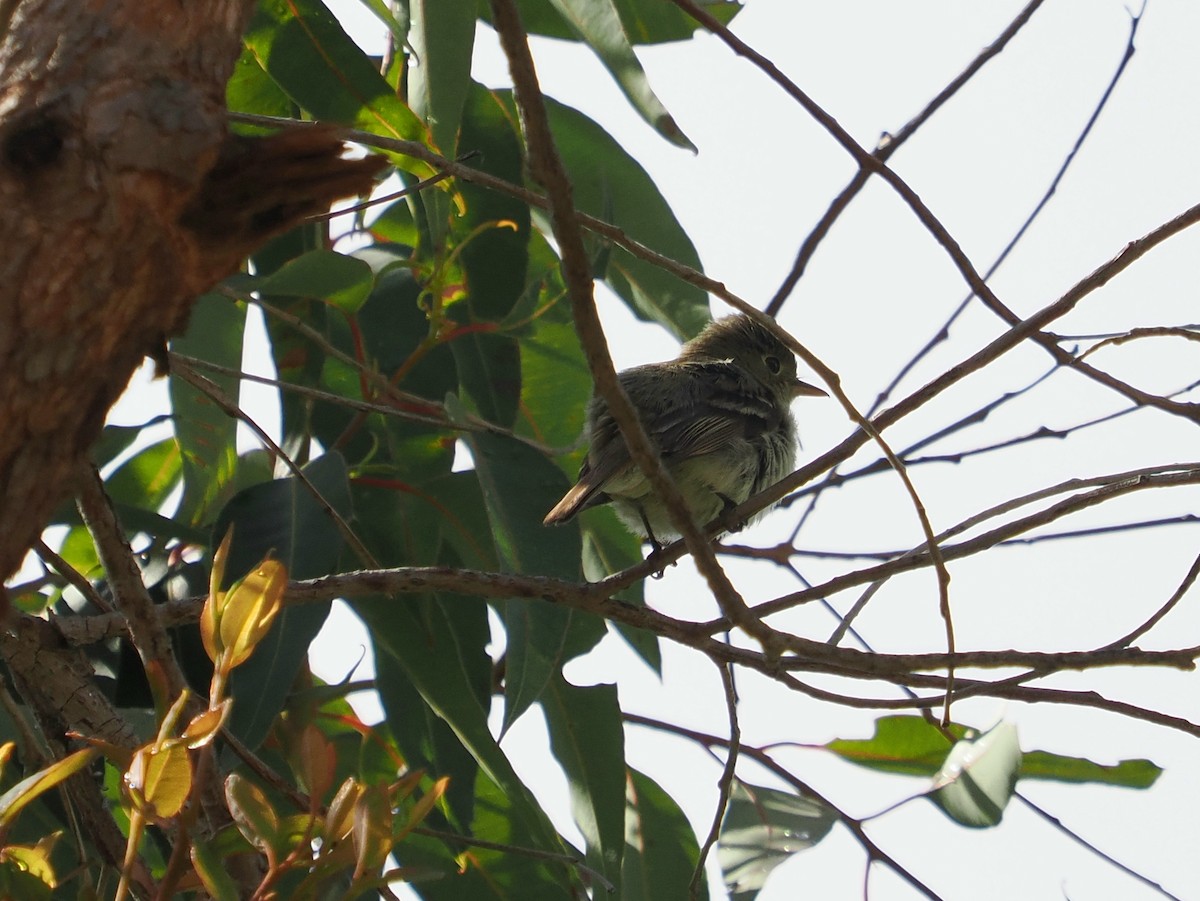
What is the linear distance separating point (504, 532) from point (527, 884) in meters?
0.77

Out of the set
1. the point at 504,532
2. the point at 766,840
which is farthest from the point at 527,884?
the point at 504,532

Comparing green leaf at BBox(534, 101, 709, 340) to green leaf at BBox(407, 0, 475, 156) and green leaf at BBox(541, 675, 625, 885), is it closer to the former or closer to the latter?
green leaf at BBox(407, 0, 475, 156)

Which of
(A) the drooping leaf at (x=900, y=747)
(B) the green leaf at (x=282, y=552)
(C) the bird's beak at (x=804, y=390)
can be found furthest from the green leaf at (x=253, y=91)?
(C) the bird's beak at (x=804, y=390)

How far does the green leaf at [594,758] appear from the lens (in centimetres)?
285

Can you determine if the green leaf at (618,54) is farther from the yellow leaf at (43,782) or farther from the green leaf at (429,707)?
the yellow leaf at (43,782)

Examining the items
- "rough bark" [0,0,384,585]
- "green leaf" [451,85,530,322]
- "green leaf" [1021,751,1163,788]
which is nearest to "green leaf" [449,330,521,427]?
"green leaf" [451,85,530,322]

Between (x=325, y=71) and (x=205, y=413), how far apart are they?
2.94 feet

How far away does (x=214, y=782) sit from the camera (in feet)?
6.34

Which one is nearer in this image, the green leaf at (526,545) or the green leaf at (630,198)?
the green leaf at (526,545)

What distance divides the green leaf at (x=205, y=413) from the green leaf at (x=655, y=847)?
4.02ft

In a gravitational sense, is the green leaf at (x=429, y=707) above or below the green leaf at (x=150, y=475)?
below

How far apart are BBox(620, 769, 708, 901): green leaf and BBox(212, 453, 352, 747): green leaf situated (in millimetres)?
915

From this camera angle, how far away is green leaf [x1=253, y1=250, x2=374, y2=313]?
272 cm

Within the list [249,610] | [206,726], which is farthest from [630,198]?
[206,726]
